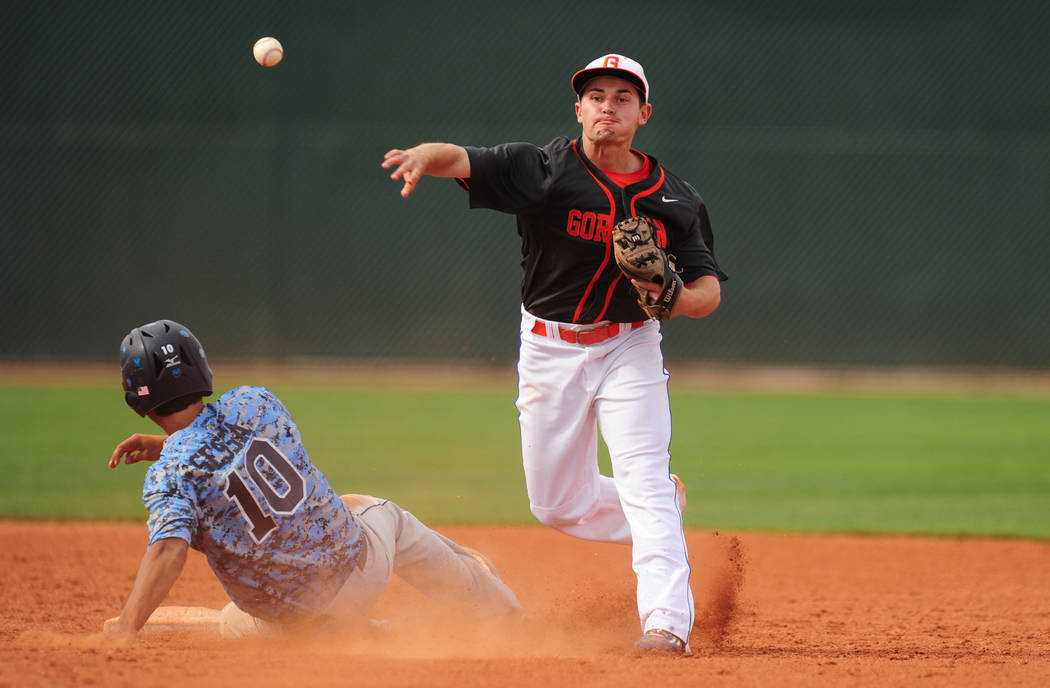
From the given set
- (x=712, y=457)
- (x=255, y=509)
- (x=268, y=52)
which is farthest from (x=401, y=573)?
(x=712, y=457)

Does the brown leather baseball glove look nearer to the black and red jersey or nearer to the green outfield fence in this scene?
the black and red jersey

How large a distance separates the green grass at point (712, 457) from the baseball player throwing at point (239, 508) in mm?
3008

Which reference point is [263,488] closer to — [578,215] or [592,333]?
[592,333]

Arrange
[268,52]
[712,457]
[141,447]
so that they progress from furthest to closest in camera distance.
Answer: [712,457] → [268,52] → [141,447]

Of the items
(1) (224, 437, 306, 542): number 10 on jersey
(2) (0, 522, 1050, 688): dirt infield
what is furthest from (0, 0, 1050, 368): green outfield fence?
(1) (224, 437, 306, 542): number 10 on jersey

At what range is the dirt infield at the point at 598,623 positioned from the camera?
9.30 feet

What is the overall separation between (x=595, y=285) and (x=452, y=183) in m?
10.8

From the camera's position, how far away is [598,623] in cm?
405

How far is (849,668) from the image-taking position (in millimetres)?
3133

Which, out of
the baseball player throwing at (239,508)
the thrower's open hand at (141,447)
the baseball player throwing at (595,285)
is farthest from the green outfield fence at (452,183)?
the baseball player throwing at (239,508)

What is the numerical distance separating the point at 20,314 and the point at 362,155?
4.55m

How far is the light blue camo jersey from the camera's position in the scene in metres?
2.90

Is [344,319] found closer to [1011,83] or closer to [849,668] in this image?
[1011,83]

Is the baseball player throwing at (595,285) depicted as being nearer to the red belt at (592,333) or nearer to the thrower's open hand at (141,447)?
the red belt at (592,333)
